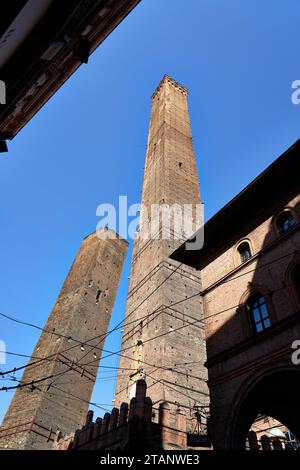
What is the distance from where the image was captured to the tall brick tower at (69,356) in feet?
57.4

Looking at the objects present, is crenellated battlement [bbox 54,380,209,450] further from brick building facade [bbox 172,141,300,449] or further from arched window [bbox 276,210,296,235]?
arched window [bbox 276,210,296,235]

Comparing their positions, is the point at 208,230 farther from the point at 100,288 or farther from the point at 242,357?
the point at 100,288

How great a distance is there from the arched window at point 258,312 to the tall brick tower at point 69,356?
7461 mm

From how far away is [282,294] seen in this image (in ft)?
23.4

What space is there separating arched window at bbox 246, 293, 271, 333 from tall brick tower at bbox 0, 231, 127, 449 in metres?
7.46

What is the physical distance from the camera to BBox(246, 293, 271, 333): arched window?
7.38m

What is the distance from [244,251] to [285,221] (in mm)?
1298

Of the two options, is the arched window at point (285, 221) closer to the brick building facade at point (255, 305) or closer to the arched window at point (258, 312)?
the brick building facade at point (255, 305)

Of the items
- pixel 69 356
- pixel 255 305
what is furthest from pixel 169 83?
pixel 255 305

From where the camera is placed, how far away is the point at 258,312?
764 cm

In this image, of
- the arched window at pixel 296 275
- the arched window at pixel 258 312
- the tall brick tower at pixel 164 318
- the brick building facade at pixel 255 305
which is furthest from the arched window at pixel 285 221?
the tall brick tower at pixel 164 318

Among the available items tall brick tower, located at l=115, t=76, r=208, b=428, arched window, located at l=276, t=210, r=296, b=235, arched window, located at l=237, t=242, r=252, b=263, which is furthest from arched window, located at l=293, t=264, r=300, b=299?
tall brick tower, located at l=115, t=76, r=208, b=428

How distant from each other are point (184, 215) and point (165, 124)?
10.1 m
